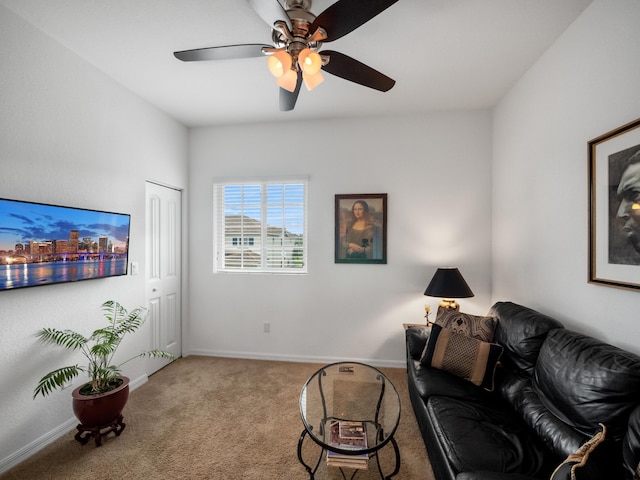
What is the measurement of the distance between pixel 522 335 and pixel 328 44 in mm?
2401

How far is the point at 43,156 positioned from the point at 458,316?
3299mm

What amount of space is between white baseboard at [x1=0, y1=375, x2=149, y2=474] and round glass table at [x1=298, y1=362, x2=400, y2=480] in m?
1.81

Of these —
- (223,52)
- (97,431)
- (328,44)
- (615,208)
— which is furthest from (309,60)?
(97,431)

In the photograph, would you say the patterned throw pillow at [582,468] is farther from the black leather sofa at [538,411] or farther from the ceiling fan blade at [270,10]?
the ceiling fan blade at [270,10]

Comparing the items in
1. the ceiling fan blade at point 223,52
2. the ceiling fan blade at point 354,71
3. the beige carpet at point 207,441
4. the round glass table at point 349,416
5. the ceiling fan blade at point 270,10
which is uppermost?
the ceiling fan blade at point 223,52

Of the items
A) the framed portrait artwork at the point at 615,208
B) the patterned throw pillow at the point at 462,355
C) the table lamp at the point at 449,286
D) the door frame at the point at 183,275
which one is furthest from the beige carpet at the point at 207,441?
the framed portrait artwork at the point at 615,208

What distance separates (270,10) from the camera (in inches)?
51.9

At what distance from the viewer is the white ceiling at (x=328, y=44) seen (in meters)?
1.81

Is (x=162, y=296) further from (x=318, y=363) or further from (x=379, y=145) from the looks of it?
(x=379, y=145)

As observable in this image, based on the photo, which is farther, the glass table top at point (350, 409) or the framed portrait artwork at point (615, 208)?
the glass table top at point (350, 409)

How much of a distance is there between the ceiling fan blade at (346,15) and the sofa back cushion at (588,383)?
1.84 meters

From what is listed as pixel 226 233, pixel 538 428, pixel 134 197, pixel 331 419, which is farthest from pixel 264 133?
pixel 538 428

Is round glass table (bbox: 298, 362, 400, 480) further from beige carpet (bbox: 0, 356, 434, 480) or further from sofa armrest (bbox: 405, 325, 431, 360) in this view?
sofa armrest (bbox: 405, 325, 431, 360)

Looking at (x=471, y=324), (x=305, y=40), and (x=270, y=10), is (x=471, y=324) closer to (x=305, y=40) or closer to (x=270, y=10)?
(x=305, y=40)
